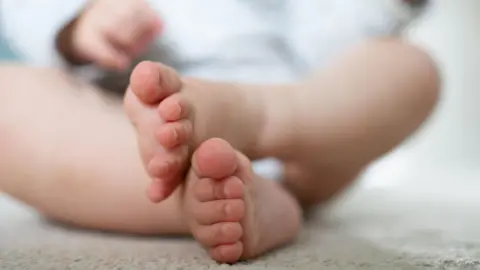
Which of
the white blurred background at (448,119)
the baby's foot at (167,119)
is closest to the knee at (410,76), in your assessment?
the baby's foot at (167,119)

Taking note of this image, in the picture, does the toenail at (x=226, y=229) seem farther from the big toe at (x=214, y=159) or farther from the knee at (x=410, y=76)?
the knee at (x=410, y=76)

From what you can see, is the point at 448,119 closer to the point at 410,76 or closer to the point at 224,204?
the point at 410,76

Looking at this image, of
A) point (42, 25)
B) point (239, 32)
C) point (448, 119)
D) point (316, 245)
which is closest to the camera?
point (316, 245)

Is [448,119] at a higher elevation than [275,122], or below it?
higher

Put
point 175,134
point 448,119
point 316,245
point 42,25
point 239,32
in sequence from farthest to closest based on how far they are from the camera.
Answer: point 448,119 < point 239,32 < point 42,25 < point 316,245 < point 175,134

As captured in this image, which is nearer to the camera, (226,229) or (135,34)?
(226,229)

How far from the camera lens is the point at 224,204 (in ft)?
1.52

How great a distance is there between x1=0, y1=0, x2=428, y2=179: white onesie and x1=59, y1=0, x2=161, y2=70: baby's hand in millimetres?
24

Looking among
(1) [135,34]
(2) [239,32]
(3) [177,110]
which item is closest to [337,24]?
(2) [239,32]

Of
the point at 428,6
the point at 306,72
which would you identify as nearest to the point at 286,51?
the point at 306,72

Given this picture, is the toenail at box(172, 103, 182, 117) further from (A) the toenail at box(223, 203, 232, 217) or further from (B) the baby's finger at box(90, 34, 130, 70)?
(B) the baby's finger at box(90, 34, 130, 70)

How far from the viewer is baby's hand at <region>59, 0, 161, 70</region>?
623mm

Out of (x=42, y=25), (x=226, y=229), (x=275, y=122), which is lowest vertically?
(x=226, y=229)

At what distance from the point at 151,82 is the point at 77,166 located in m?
0.15
